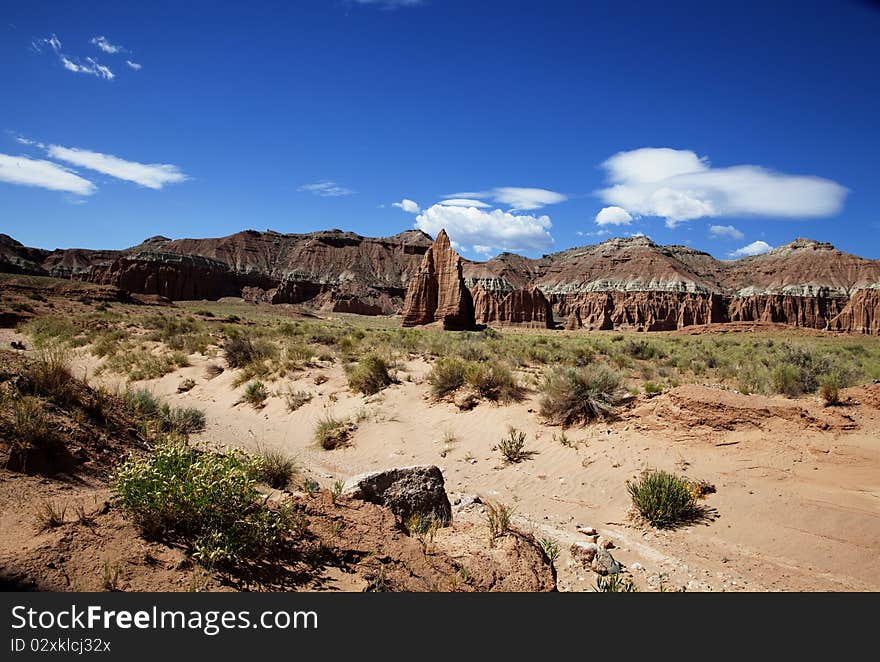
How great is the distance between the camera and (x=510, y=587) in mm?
4191

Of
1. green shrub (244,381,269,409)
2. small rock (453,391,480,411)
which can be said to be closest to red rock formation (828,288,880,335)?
small rock (453,391,480,411)

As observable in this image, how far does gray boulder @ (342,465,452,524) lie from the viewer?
5.43 metres

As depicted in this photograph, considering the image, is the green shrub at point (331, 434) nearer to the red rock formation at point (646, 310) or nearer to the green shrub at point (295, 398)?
the green shrub at point (295, 398)

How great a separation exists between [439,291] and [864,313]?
Result: 84.8m

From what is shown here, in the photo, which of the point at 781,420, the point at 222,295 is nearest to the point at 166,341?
the point at 781,420

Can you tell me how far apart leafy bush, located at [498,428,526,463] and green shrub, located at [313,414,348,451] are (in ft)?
12.0

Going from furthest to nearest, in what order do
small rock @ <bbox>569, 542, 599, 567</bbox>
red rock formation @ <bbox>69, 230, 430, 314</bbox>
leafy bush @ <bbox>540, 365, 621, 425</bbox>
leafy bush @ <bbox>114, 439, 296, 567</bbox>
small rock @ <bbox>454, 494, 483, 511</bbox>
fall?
red rock formation @ <bbox>69, 230, 430, 314</bbox> → leafy bush @ <bbox>540, 365, 621, 425</bbox> → small rock @ <bbox>454, 494, 483, 511</bbox> → small rock @ <bbox>569, 542, 599, 567</bbox> → leafy bush @ <bbox>114, 439, 296, 567</bbox>

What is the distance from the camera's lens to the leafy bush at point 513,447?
897 centimetres

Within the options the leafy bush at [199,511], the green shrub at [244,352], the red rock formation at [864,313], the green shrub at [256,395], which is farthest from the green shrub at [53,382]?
the red rock formation at [864,313]

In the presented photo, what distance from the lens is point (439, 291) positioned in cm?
5694

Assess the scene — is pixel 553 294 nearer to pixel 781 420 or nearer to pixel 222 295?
pixel 222 295

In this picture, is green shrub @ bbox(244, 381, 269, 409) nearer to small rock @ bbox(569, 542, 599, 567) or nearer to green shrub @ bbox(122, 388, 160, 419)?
green shrub @ bbox(122, 388, 160, 419)

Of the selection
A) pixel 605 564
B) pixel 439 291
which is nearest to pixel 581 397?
pixel 605 564
